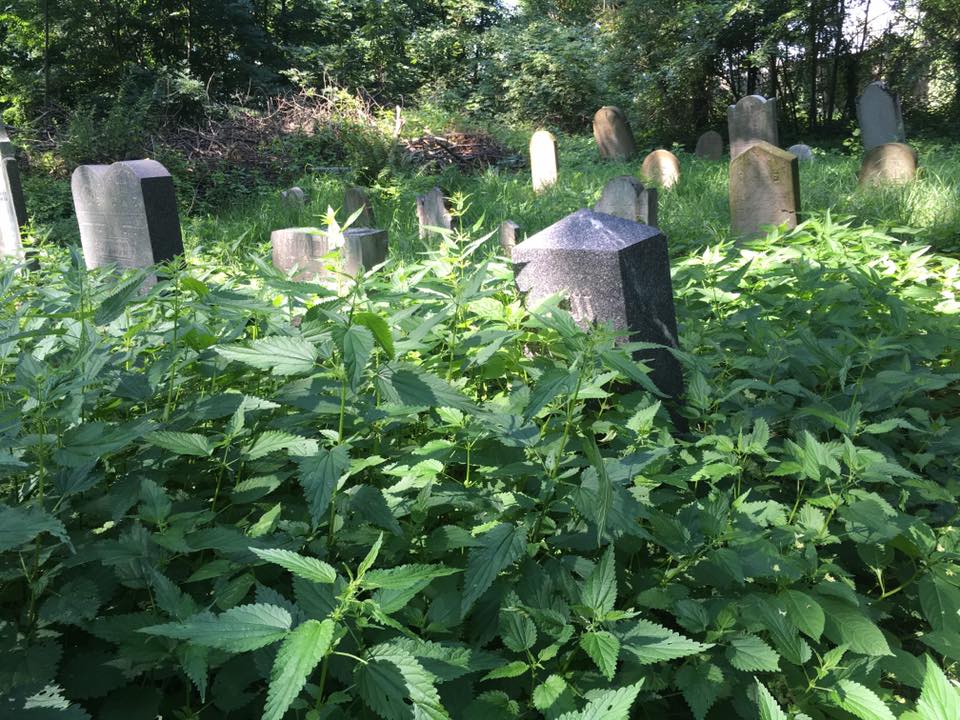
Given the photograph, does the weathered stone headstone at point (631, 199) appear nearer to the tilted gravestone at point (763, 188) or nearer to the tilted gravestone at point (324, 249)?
the tilted gravestone at point (763, 188)

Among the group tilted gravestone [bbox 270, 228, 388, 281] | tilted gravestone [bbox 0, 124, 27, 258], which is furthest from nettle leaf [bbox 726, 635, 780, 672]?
tilted gravestone [bbox 0, 124, 27, 258]

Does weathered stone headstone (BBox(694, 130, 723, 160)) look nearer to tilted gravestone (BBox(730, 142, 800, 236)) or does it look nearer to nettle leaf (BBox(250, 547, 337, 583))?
tilted gravestone (BBox(730, 142, 800, 236))

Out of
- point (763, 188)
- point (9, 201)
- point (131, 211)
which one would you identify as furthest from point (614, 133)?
point (131, 211)

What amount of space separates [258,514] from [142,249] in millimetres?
4674

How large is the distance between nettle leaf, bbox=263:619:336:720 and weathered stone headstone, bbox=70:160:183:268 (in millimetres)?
5171

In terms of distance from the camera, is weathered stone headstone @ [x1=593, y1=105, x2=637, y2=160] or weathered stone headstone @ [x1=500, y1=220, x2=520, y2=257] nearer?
weathered stone headstone @ [x1=500, y1=220, x2=520, y2=257]

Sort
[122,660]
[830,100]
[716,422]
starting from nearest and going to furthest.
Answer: [122,660] < [716,422] < [830,100]

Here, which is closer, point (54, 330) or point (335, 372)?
point (335, 372)

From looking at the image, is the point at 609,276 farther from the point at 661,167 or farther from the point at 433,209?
the point at 661,167

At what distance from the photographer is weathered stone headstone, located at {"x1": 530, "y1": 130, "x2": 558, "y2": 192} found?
1123cm

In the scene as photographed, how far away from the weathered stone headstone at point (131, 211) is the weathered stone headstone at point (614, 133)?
1191cm

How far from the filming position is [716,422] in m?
2.46

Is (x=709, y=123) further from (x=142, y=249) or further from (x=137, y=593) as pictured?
(x=137, y=593)

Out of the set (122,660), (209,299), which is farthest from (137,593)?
(209,299)
